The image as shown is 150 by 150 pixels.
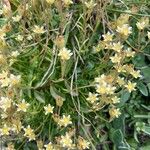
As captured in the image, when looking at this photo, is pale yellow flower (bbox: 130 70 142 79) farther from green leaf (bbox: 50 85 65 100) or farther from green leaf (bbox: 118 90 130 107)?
green leaf (bbox: 50 85 65 100)

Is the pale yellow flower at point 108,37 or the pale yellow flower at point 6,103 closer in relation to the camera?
the pale yellow flower at point 6,103

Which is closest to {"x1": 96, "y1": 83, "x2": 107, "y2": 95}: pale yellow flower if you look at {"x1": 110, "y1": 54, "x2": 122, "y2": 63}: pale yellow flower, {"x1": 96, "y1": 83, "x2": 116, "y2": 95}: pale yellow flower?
{"x1": 96, "y1": 83, "x2": 116, "y2": 95}: pale yellow flower

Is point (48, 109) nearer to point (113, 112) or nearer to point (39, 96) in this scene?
point (39, 96)

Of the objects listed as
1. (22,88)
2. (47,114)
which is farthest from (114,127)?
(22,88)

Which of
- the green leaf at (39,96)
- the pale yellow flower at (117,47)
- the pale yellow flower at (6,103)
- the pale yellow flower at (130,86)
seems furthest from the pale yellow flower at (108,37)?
the pale yellow flower at (6,103)

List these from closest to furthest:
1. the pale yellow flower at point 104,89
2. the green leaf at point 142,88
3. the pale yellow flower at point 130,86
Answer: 1. the pale yellow flower at point 104,89
2. the pale yellow flower at point 130,86
3. the green leaf at point 142,88

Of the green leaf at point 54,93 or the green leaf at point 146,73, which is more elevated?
the green leaf at point 54,93

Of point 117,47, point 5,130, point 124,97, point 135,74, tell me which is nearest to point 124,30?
point 117,47

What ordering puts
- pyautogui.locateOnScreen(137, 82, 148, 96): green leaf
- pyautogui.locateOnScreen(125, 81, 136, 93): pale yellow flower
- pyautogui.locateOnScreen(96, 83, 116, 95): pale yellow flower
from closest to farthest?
pyautogui.locateOnScreen(96, 83, 116, 95): pale yellow flower
pyautogui.locateOnScreen(125, 81, 136, 93): pale yellow flower
pyautogui.locateOnScreen(137, 82, 148, 96): green leaf

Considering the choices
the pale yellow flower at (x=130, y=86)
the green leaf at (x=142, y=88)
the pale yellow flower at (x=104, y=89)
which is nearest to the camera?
the pale yellow flower at (x=104, y=89)

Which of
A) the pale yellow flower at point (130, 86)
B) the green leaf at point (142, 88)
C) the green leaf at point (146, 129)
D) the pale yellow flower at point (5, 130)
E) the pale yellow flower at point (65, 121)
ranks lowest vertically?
the green leaf at point (146, 129)

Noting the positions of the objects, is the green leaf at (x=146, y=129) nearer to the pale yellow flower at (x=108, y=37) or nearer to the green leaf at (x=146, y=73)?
the green leaf at (x=146, y=73)
